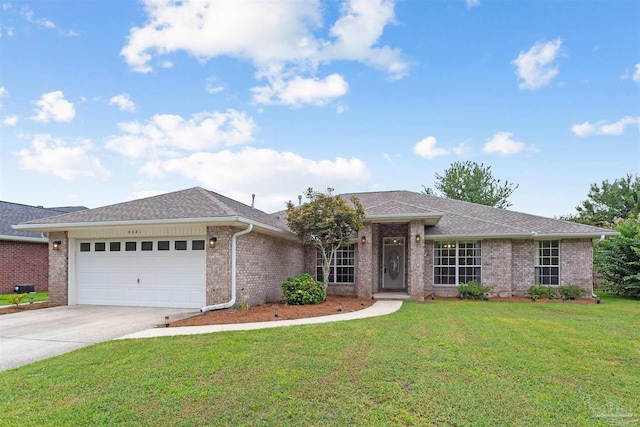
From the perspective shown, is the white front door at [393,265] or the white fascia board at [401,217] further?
the white front door at [393,265]

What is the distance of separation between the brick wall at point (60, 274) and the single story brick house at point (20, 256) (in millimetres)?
5970

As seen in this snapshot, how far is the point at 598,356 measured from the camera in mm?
5836

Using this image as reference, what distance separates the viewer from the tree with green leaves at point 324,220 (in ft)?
41.4

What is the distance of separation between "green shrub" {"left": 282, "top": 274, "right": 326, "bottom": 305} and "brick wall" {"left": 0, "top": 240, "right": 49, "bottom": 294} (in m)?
13.5

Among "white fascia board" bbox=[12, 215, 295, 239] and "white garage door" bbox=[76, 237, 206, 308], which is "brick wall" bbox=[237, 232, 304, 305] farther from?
"white garage door" bbox=[76, 237, 206, 308]

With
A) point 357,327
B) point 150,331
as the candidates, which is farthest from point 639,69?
point 150,331

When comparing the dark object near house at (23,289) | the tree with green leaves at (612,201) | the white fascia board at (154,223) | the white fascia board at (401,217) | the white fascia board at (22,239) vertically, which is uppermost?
the tree with green leaves at (612,201)

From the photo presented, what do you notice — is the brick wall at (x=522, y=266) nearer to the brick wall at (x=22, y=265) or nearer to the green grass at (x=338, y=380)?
the green grass at (x=338, y=380)

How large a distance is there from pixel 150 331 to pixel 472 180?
3454cm

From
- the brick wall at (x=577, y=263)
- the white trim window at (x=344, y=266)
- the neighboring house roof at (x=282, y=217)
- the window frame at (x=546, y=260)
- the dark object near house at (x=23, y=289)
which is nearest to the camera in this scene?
the neighboring house roof at (x=282, y=217)

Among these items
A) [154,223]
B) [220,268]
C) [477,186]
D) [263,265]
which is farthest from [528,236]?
[477,186]

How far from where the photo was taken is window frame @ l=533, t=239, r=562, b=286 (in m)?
14.6

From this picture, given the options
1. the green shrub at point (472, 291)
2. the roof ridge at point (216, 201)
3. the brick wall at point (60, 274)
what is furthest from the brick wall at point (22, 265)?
the green shrub at point (472, 291)

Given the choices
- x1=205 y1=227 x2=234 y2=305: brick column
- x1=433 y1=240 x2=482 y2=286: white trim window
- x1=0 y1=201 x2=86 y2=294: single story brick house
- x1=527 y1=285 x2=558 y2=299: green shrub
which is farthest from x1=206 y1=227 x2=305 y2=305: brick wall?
x1=0 y1=201 x2=86 y2=294: single story brick house
